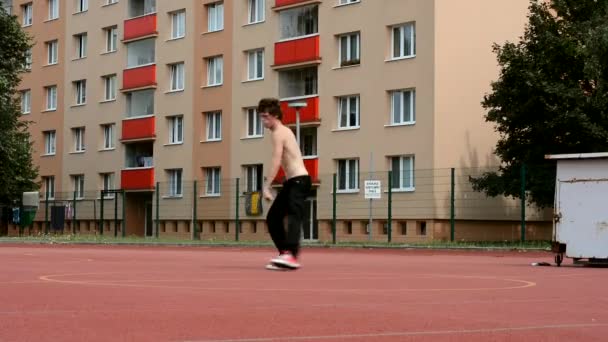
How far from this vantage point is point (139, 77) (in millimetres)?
62531

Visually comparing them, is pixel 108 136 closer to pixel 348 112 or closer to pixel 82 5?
pixel 82 5

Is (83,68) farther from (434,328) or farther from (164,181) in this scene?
(434,328)

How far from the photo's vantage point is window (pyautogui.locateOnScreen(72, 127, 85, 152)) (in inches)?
2665

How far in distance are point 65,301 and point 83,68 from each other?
59.1 m

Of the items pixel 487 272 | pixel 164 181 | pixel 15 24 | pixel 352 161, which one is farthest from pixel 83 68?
pixel 487 272

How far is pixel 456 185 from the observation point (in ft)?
118

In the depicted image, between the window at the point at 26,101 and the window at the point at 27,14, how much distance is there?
414 centimetres

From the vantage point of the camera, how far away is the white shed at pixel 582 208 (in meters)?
17.9

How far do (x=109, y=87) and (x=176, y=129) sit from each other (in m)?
6.97

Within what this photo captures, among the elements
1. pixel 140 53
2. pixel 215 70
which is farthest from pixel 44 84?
pixel 215 70

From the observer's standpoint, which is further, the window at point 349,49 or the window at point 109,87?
the window at point 109,87

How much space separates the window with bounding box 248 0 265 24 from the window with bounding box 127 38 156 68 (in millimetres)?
7583

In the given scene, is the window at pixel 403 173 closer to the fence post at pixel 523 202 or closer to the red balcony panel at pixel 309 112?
the red balcony panel at pixel 309 112

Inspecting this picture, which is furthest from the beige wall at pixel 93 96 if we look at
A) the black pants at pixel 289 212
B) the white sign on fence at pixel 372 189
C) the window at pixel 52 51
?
the black pants at pixel 289 212
